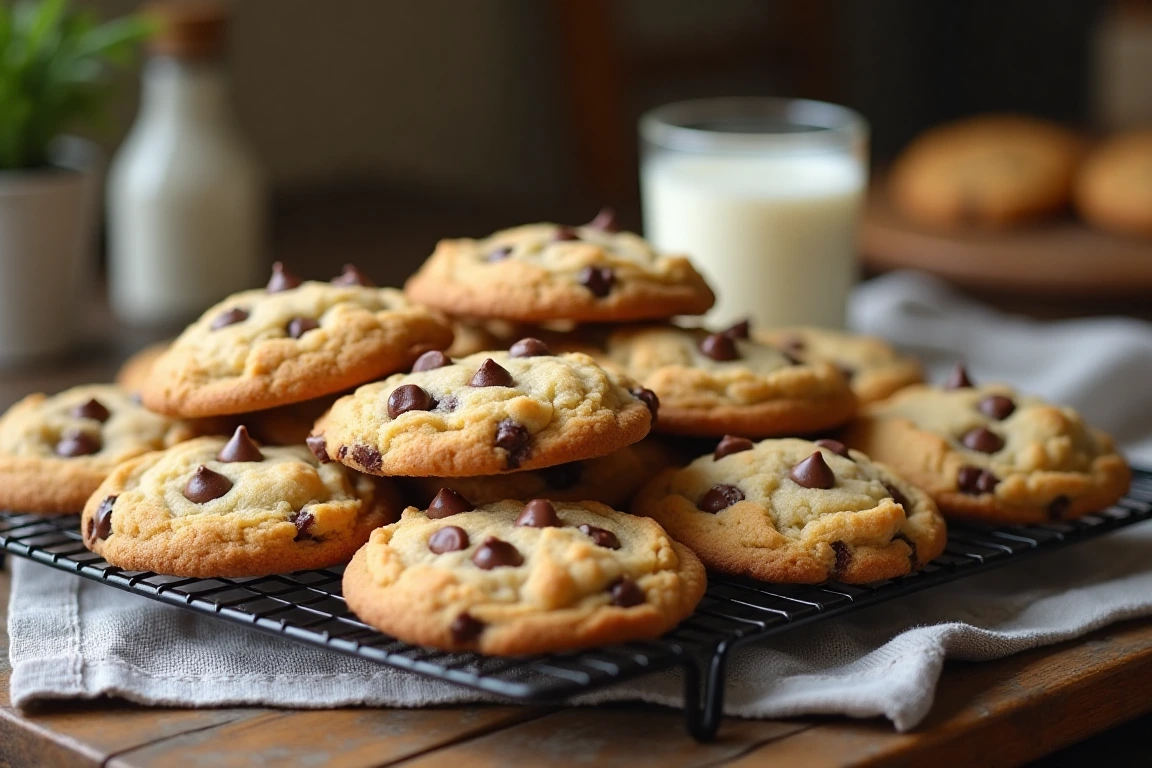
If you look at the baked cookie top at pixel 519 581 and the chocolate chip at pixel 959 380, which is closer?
the baked cookie top at pixel 519 581

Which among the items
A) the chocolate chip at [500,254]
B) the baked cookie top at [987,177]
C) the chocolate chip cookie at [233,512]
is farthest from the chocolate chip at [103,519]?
the baked cookie top at [987,177]

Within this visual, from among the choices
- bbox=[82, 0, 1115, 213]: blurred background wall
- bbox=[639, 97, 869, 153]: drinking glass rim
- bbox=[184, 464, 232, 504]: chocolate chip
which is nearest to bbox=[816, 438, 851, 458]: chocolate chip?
bbox=[184, 464, 232, 504]: chocolate chip

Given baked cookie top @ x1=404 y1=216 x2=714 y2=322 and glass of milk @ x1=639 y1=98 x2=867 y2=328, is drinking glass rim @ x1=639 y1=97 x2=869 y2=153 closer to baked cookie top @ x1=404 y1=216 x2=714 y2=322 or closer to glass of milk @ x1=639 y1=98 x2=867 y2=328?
glass of milk @ x1=639 y1=98 x2=867 y2=328

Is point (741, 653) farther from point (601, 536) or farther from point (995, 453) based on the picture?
point (995, 453)

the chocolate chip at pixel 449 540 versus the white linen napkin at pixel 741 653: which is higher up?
the chocolate chip at pixel 449 540

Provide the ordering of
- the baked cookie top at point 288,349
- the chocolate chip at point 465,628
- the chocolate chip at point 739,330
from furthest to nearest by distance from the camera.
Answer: the chocolate chip at point 739,330, the baked cookie top at point 288,349, the chocolate chip at point 465,628

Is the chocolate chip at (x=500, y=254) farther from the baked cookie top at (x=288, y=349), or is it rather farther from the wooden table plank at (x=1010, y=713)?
the wooden table plank at (x=1010, y=713)
